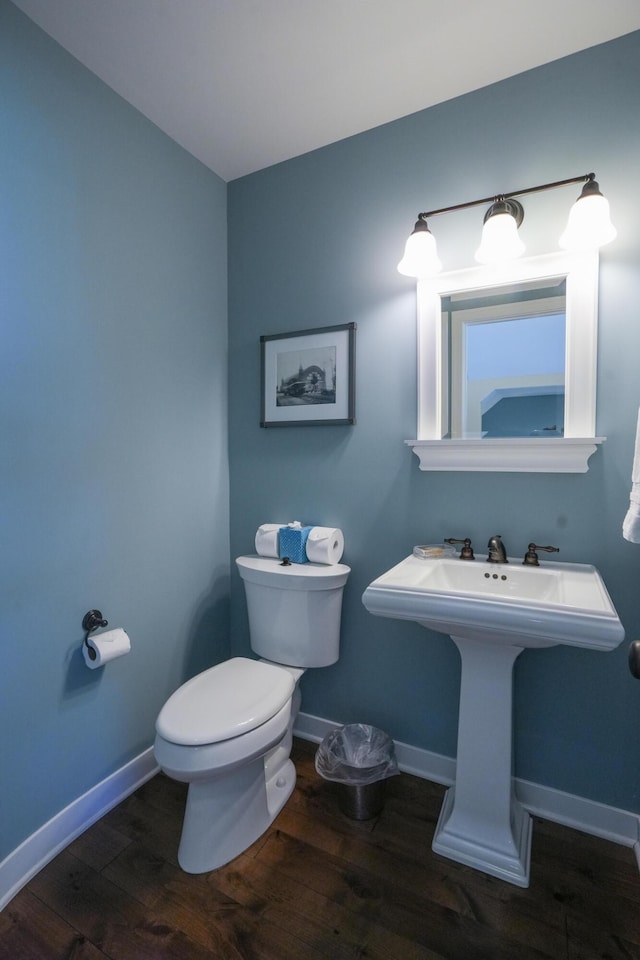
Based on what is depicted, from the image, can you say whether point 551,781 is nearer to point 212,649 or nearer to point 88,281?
point 212,649

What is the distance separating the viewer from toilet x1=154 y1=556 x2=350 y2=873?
1303 mm

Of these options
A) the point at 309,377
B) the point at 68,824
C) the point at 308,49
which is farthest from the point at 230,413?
the point at 68,824

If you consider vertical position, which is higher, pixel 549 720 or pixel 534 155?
pixel 534 155

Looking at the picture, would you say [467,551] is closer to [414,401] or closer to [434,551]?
[434,551]

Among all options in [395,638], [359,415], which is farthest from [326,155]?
[395,638]

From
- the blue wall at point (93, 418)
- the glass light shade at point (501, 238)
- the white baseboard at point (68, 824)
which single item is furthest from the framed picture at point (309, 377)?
the white baseboard at point (68, 824)

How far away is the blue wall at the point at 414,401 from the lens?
1450mm

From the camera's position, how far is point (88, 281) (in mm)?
1541

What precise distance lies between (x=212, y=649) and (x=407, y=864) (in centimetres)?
110

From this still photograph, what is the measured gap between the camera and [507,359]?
1.58 metres

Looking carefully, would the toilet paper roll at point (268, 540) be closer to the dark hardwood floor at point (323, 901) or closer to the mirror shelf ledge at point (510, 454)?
the mirror shelf ledge at point (510, 454)

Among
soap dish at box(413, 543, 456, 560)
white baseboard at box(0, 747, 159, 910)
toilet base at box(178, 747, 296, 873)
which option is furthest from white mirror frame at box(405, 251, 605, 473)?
white baseboard at box(0, 747, 159, 910)

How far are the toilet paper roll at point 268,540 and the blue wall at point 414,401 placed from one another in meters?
0.14

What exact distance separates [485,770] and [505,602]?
0.66 meters
